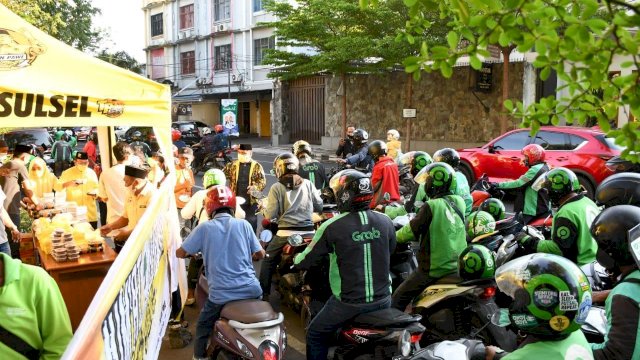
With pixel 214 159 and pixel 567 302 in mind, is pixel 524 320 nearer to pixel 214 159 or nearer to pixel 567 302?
pixel 567 302

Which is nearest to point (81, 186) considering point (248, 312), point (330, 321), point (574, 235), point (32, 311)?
point (248, 312)

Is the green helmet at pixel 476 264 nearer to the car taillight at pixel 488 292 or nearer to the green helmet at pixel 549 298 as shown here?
the car taillight at pixel 488 292

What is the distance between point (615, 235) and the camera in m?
3.09

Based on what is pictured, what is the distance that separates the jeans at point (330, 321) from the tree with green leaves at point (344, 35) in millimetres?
15878

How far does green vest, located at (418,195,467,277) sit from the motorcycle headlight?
1.26 m

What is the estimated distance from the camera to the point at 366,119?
25625 mm

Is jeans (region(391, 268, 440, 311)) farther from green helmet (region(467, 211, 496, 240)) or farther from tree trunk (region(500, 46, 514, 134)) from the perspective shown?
tree trunk (region(500, 46, 514, 134))

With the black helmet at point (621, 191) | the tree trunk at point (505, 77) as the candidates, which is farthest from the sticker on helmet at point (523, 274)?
the tree trunk at point (505, 77)

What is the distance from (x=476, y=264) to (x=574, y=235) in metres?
0.89

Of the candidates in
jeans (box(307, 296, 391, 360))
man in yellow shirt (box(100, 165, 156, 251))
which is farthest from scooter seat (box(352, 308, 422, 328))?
man in yellow shirt (box(100, 165, 156, 251))

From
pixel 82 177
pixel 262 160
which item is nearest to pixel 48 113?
pixel 82 177

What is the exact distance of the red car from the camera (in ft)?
37.7

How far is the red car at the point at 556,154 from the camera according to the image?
37.7 feet

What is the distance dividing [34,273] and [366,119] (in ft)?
76.5
